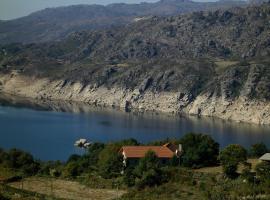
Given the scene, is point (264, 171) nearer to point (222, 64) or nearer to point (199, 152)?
point (199, 152)

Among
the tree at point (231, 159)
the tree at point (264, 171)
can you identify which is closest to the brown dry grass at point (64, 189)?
the tree at point (231, 159)

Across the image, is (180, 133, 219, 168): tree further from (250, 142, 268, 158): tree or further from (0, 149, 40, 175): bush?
(0, 149, 40, 175): bush

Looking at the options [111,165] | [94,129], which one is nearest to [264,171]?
[111,165]

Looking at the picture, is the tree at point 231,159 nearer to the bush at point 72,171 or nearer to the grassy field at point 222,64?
the bush at point 72,171

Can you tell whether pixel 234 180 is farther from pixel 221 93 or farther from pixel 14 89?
pixel 14 89

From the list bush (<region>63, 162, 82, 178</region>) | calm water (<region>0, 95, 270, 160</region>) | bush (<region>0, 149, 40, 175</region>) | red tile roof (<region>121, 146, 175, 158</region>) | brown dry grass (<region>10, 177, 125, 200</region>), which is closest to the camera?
brown dry grass (<region>10, 177, 125, 200</region>)

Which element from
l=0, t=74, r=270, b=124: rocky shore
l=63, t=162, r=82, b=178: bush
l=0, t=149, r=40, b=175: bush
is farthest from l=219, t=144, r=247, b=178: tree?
l=0, t=74, r=270, b=124: rocky shore

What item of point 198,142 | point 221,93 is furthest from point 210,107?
point 198,142
